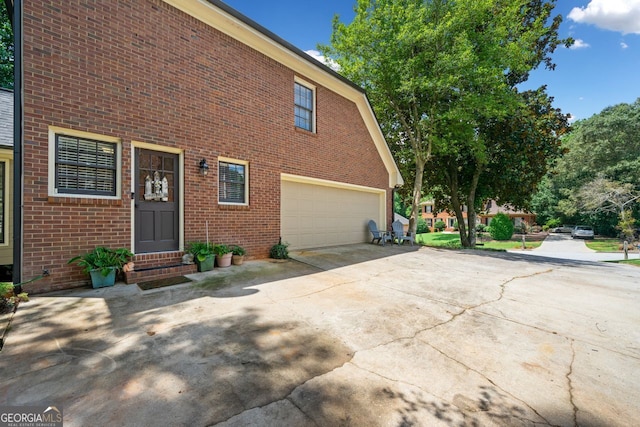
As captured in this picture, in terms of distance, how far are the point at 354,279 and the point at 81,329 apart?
4168 mm

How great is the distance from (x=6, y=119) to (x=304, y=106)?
291 inches

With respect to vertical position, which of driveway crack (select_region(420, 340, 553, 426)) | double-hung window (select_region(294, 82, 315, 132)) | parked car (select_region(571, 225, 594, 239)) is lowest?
parked car (select_region(571, 225, 594, 239))

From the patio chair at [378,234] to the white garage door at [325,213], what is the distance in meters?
0.33

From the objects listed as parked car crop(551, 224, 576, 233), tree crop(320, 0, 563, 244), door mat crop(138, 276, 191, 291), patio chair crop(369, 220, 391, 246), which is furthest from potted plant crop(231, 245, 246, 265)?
parked car crop(551, 224, 576, 233)

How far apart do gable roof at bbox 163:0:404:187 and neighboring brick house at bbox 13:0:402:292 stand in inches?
1.1

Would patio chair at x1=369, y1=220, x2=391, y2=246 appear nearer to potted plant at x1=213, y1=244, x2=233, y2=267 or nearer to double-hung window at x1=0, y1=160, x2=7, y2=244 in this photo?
potted plant at x1=213, y1=244, x2=233, y2=267

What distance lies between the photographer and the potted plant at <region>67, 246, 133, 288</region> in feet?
15.0

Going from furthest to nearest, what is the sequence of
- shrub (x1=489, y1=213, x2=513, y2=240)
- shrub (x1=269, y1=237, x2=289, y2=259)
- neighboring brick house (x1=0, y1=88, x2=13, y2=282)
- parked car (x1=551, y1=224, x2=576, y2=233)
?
parked car (x1=551, y1=224, x2=576, y2=233), shrub (x1=489, y1=213, x2=513, y2=240), shrub (x1=269, y1=237, x2=289, y2=259), neighboring brick house (x1=0, y1=88, x2=13, y2=282)

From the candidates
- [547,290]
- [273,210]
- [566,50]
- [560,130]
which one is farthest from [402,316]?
[566,50]

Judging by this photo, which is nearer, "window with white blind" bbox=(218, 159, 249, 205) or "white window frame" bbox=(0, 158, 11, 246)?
"white window frame" bbox=(0, 158, 11, 246)

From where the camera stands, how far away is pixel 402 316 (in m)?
3.70

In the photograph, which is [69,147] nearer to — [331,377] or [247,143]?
[247,143]

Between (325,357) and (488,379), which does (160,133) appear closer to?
(325,357)

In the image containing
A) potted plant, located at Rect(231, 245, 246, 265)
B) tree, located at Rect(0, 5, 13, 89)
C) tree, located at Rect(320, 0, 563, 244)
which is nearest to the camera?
potted plant, located at Rect(231, 245, 246, 265)
